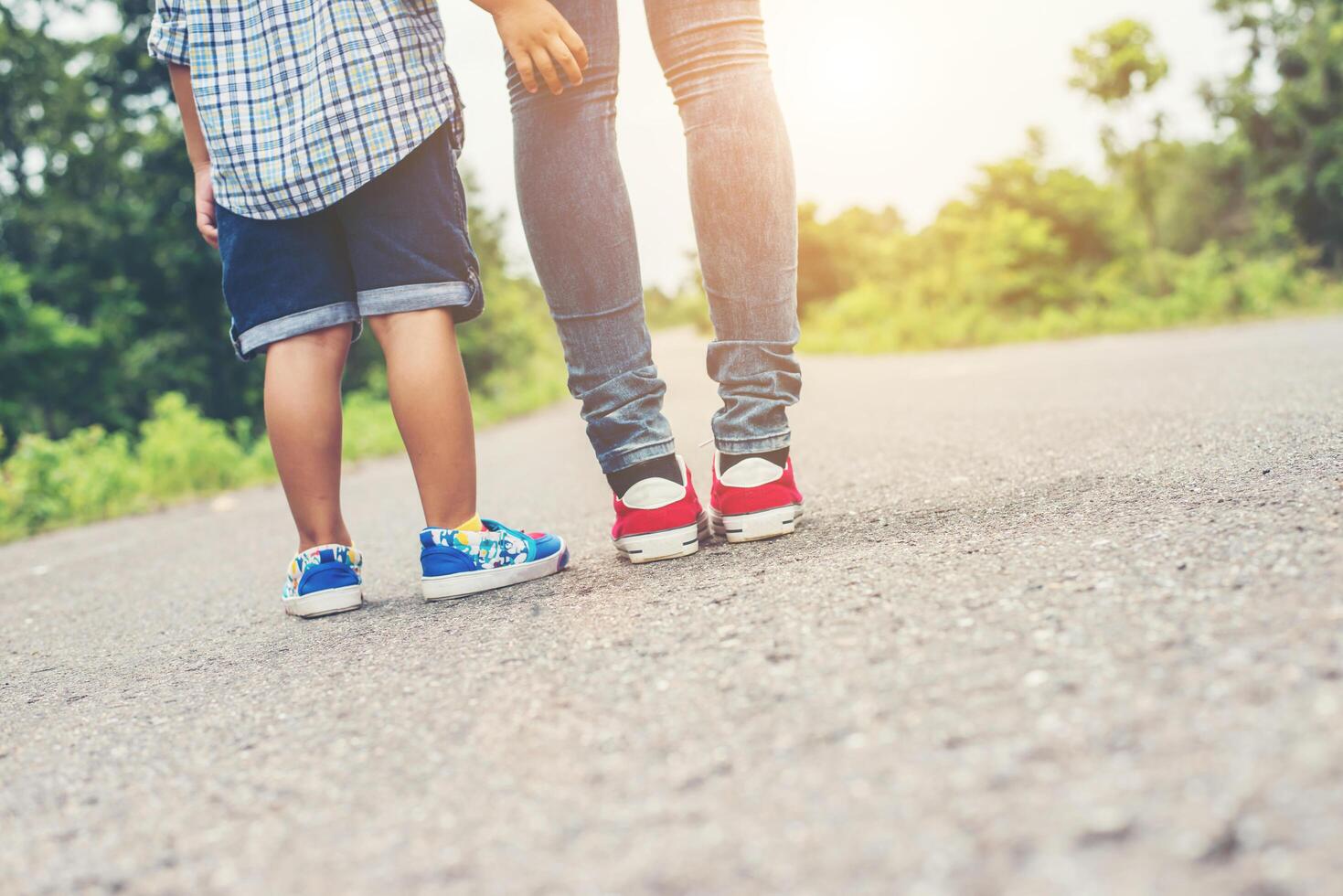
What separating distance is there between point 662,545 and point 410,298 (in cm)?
64

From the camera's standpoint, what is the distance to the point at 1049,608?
111 cm

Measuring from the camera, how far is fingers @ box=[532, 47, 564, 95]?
1.63 meters

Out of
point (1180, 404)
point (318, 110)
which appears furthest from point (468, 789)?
point (1180, 404)

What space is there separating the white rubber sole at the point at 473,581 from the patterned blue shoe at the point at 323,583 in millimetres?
164

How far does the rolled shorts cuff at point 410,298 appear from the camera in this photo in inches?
69.6

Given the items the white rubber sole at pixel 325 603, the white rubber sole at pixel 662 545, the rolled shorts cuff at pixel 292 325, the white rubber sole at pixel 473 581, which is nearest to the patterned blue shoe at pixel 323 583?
the white rubber sole at pixel 325 603

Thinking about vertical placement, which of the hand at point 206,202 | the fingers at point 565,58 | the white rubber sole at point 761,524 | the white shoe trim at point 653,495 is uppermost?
the fingers at point 565,58

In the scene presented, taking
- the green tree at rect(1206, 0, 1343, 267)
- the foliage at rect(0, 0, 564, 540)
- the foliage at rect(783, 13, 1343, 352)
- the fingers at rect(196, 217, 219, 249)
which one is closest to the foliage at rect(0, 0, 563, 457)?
the foliage at rect(0, 0, 564, 540)

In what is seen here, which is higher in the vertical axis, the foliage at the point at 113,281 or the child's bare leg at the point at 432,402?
the foliage at the point at 113,281

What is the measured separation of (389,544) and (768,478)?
161 cm

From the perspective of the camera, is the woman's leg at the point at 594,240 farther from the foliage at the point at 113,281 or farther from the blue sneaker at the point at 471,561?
the foliage at the point at 113,281

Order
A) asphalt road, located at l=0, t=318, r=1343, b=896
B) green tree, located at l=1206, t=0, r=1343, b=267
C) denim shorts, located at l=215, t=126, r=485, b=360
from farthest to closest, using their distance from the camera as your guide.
Answer: green tree, located at l=1206, t=0, r=1343, b=267, denim shorts, located at l=215, t=126, r=485, b=360, asphalt road, located at l=0, t=318, r=1343, b=896

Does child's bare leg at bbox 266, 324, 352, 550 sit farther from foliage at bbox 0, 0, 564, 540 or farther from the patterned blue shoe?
foliage at bbox 0, 0, 564, 540

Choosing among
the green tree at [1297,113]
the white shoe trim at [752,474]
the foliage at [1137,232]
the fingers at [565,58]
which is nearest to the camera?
the fingers at [565,58]
